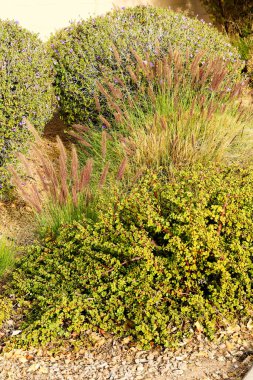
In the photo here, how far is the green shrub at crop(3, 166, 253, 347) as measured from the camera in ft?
12.7

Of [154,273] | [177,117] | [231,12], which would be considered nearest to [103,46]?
[177,117]

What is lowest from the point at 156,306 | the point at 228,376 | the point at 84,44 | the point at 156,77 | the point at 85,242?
the point at 228,376

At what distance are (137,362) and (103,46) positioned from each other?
13.3 ft

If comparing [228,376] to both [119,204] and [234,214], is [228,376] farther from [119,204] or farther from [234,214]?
[119,204]

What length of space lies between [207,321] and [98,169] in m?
2.41

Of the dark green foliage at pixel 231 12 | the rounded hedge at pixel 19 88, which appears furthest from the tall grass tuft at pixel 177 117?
the dark green foliage at pixel 231 12

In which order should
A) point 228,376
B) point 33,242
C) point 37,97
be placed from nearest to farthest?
point 228,376 < point 33,242 < point 37,97

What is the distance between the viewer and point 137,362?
3754 mm

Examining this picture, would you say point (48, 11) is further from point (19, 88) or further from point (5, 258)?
point (5, 258)

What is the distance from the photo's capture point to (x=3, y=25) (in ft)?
19.4

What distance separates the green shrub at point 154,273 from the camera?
12.7 ft

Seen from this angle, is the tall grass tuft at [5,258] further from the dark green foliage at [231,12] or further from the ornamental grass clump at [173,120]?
the dark green foliage at [231,12]

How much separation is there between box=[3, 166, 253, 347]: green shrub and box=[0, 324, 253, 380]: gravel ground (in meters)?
0.09

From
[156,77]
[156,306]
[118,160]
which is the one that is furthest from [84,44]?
[156,306]
